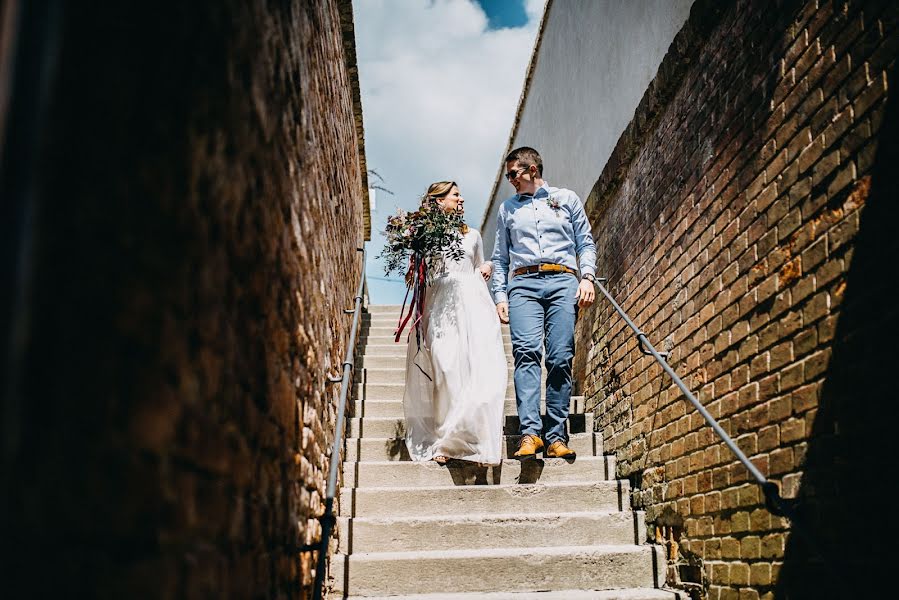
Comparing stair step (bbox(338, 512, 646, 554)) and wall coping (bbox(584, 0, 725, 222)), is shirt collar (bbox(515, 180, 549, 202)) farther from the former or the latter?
stair step (bbox(338, 512, 646, 554))

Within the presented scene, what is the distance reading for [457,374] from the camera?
A: 3.99 metres

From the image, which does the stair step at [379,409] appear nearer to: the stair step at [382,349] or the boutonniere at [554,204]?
the stair step at [382,349]

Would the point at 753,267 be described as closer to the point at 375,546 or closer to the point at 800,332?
the point at 800,332

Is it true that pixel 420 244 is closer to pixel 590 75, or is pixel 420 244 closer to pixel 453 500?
pixel 453 500

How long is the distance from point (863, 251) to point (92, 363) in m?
1.95

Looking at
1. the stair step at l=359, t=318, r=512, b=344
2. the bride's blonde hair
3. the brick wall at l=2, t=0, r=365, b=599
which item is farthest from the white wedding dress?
the stair step at l=359, t=318, r=512, b=344

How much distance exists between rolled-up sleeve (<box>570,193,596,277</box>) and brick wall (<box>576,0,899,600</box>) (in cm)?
29

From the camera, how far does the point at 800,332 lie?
91.6 inches

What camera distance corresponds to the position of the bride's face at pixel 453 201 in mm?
4457

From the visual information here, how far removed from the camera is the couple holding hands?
385 cm

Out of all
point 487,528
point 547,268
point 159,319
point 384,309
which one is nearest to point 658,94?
point 547,268

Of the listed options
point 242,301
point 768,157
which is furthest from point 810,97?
point 242,301

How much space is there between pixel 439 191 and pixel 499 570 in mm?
2326

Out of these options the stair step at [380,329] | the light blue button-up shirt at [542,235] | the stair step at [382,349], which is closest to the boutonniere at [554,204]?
the light blue button-up shirt at [542,235]
